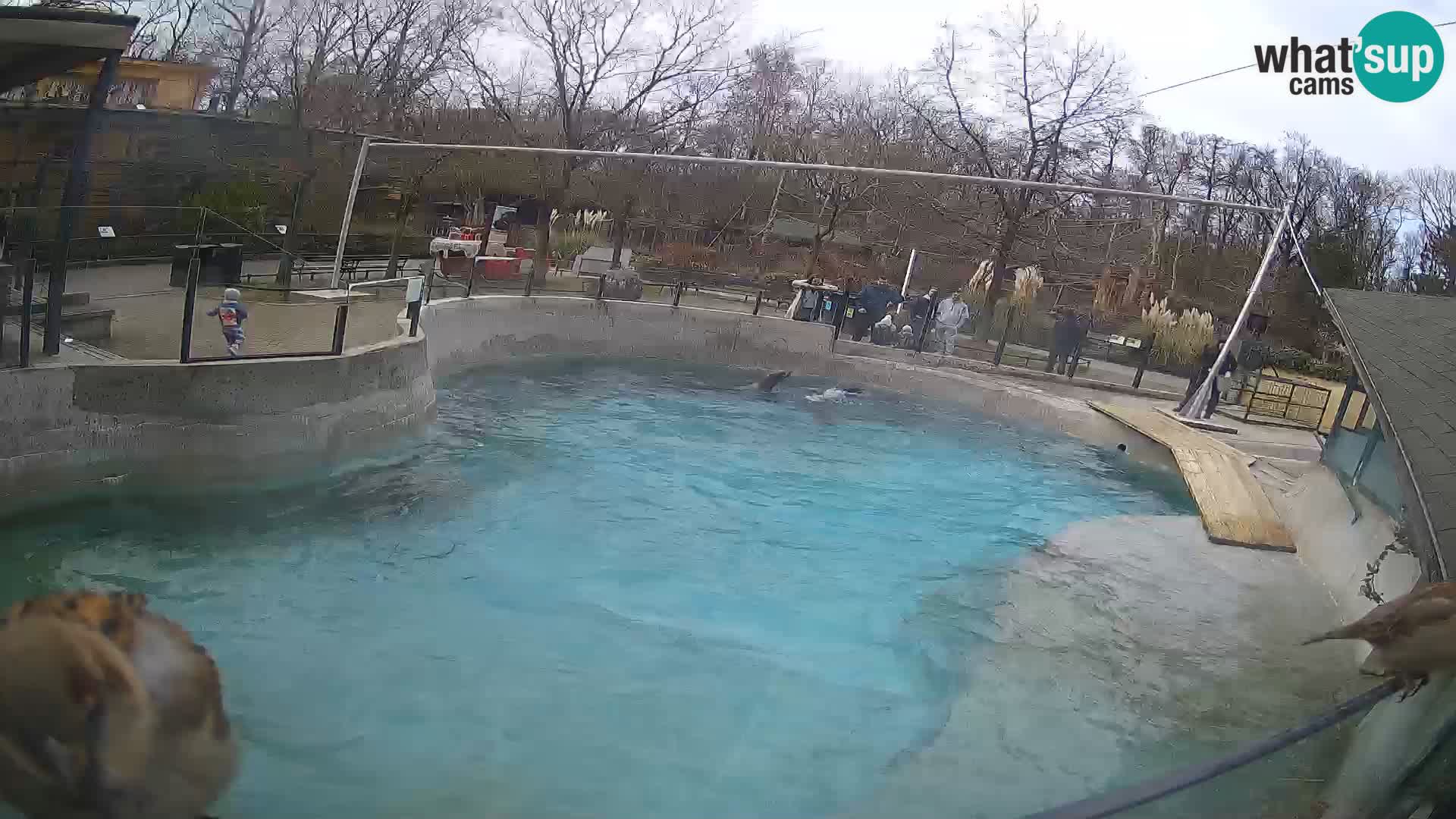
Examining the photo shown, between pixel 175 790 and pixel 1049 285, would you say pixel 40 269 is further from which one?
pixel 1049 285

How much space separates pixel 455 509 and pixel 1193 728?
6816 mm

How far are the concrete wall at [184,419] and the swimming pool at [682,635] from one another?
293 mm

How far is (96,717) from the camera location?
230 centimetres

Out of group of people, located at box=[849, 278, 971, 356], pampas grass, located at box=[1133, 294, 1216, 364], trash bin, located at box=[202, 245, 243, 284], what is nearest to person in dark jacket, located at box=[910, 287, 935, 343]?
group of people, located at box=[849, 278, 971, 356]

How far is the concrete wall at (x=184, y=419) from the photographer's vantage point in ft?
26.9

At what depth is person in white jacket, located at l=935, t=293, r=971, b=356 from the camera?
19.6 metres

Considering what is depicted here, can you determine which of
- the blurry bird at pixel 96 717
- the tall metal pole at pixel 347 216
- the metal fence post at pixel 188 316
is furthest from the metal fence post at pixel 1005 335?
the blurry bird at pixel 96 717

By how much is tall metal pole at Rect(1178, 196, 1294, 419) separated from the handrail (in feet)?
39.3

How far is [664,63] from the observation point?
1030 inches

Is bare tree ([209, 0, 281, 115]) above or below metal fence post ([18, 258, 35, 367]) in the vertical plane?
above

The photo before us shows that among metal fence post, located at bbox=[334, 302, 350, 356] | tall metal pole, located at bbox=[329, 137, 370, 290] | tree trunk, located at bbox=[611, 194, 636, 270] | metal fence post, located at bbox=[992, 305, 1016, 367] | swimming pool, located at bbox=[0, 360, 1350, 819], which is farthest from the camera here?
tree trunk, located at bbox=[611, 194, 636, 270]

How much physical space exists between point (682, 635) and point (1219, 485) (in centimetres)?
639

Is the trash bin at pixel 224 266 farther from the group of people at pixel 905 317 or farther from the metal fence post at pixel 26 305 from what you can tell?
the group of people at pixel 905 317

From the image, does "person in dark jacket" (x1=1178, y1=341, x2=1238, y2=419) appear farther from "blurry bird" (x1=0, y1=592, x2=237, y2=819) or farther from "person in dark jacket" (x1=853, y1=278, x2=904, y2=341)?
"blurry bird" (x1=0, y1=592, x2=237, y2=819)
